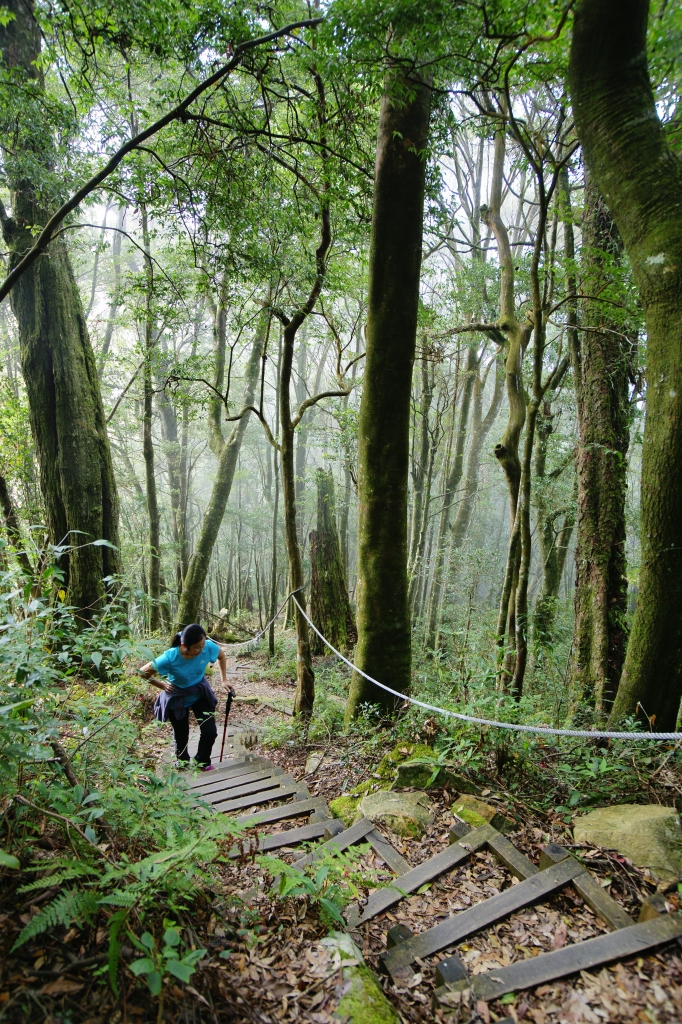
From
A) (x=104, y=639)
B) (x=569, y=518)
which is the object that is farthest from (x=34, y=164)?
(x=569, y=518)

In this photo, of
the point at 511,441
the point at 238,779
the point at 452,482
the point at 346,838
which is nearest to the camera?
the point at 346,838

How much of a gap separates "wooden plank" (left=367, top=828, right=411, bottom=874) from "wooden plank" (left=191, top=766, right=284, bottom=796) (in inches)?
71.5

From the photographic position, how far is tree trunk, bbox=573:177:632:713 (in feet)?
19.0

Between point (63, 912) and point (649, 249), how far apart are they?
415 cm

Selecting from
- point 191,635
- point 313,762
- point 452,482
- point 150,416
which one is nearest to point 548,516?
point 452,482

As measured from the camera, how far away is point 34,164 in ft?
16.8

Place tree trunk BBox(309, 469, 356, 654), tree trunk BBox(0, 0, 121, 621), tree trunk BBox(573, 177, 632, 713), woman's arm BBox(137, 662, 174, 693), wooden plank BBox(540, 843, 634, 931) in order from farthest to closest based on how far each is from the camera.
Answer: tree trunk BBox(309, 469, 356, 654) → tree trunk BBox(0, 0, 121, 621) → tree trunk BBox(573, 177, 632, 713) → woman's arm BBox(137, 662, 174, 693) → wooden plank BBox(540, 843, 634, 931)

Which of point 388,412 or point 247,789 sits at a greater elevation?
point 388,412

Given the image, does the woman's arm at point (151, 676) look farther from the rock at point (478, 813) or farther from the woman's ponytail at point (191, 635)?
the rock at point (478, 813)

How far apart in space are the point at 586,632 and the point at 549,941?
4.39 metres

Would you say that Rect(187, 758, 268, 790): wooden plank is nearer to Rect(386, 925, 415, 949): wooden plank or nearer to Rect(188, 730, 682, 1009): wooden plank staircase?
Rect(188, 730, 682, 1009): wooden plank staircase

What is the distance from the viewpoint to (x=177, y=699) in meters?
4.57

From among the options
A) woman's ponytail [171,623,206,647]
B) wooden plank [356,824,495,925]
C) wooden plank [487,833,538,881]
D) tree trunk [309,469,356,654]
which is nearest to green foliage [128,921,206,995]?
wooden plank [356,824,495,925]

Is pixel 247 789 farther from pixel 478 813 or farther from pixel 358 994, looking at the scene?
pixel 358 994
